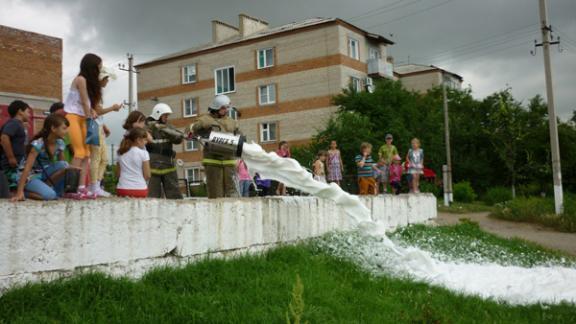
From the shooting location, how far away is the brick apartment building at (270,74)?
35.2 metres

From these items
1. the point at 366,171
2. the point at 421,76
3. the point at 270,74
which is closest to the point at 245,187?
the point at 366,171

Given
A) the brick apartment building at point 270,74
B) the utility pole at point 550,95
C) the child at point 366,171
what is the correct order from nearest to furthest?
the child at point 366,171
the utility pole at point 550,95
the brick apartment building at point 270,74

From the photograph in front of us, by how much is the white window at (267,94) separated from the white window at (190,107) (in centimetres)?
583

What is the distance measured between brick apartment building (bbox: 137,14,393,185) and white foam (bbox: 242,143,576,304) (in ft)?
86.0

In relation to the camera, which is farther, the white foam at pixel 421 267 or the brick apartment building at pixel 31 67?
the brick apartment building at pixel 31 67

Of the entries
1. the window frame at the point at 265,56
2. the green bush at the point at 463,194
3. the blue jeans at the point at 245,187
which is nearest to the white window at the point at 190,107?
the window frame at the point at 265,56

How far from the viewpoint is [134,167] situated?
6.33m

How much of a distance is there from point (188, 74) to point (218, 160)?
36.0 meters

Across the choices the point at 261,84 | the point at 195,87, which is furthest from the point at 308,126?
the point at 195,87

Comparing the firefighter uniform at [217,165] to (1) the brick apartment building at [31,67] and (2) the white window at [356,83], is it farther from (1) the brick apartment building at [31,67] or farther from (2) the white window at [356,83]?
(2) the white window at [356,83]

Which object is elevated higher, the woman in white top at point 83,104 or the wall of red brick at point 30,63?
the wall of red brick at point 30,63

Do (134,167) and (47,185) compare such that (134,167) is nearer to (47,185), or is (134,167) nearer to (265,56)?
(47,185)

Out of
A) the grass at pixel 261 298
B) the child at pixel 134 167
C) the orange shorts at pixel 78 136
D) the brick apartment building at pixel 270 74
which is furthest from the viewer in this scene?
the brick apartment building at pixel 270 74

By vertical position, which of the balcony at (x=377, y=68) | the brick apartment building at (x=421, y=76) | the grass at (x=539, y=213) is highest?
the brick apartment building at (x=421, y=76)
